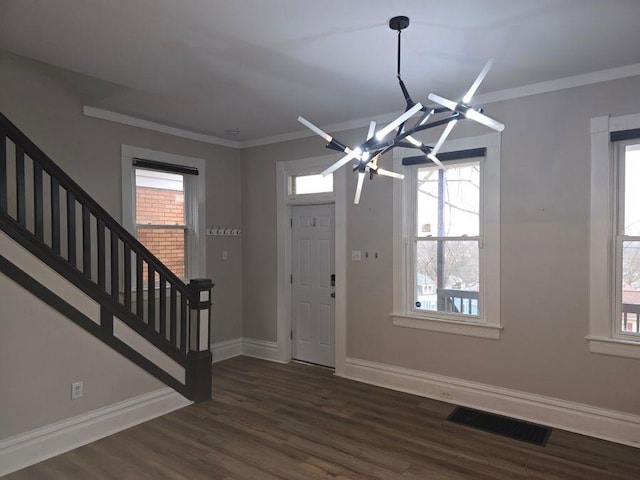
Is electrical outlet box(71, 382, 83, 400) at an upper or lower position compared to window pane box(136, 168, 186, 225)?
lower

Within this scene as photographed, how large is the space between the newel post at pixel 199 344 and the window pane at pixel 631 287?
3444 millimetres

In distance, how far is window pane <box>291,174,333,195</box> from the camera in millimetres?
4863

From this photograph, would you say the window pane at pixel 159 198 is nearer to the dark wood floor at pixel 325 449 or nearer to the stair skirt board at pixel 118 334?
the stair skirt board at pixel 118 334

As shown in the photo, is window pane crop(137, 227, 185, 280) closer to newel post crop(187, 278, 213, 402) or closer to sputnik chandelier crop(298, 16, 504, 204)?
newel post crop(187, 278, 213, 402)

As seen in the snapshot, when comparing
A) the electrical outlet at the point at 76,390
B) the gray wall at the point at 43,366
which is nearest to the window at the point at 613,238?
the gray wall at the point at 43,366

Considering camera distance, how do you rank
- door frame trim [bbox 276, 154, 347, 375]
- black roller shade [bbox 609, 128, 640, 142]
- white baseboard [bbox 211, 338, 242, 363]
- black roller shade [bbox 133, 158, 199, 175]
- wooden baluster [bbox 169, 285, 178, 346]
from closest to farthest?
black roller shade [bbox 609, 128, 640, 142] < wooden baluster [bbox 169, 285, 178, 346] < black roller shade [bbox 133, 158, 199, 175] < door frame trim [bbox 276, 154, 347, 375] < white baseboard [bbox 211, 338, 242, 363]

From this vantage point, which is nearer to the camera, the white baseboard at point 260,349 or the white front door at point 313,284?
the white front door at point 313,284

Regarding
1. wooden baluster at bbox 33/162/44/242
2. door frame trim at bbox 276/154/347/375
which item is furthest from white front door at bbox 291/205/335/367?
wooden baluster at bbox 33/162/44/242

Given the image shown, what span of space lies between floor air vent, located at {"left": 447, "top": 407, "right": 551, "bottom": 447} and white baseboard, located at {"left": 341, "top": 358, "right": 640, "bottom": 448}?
0.09 metres

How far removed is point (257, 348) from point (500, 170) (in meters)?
3.54

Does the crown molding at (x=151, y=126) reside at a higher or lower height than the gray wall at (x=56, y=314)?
higher

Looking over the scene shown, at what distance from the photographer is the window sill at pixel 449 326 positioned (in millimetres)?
3729

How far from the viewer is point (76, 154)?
3900mm

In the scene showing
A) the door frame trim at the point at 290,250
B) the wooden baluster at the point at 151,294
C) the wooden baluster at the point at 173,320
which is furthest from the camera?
the door frame trim at the point at 290,250
